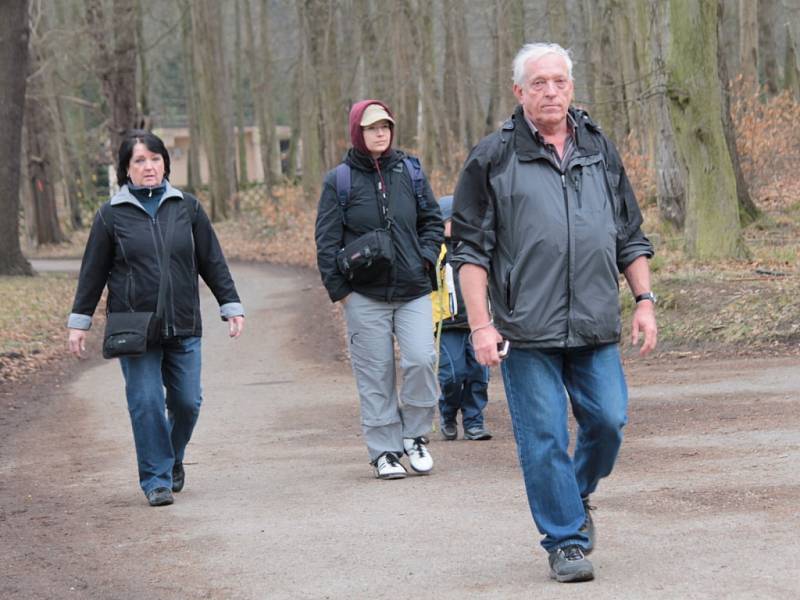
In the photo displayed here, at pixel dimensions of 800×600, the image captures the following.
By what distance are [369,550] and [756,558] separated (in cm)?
173

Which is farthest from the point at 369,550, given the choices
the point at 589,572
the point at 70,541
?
the point at 70,541

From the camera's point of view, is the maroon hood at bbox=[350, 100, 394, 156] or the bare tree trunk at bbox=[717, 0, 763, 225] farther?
the bare tree trunk at bbox=[717, 0, 763, 225]

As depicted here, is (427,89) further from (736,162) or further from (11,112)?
(736,162)

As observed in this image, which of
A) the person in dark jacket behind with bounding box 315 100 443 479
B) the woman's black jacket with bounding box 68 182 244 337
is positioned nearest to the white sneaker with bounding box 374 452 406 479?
the person in dark jacket behind with bounding box 315 100 443 479

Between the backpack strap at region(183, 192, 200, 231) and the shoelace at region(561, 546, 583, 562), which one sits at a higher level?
the backpack strap at region(183, 192, 200, 231)

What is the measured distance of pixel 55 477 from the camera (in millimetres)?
8953

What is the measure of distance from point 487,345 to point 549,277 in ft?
1.14

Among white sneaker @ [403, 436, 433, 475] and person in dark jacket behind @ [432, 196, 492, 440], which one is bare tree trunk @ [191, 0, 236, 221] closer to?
person in dark jacket behind @ [432, 196, 492, 440]

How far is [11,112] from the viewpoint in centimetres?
2634

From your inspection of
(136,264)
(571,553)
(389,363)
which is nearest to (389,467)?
(389,363)

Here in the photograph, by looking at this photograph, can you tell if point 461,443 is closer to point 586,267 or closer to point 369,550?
point 369,550

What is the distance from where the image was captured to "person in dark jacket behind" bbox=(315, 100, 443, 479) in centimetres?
796

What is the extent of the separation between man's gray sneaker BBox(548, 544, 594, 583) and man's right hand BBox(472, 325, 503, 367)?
2.54 feet

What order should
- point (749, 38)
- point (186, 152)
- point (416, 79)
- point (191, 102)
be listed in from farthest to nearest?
point (186, 152), point (191, 102), point (416, 79), point (749, 38)
